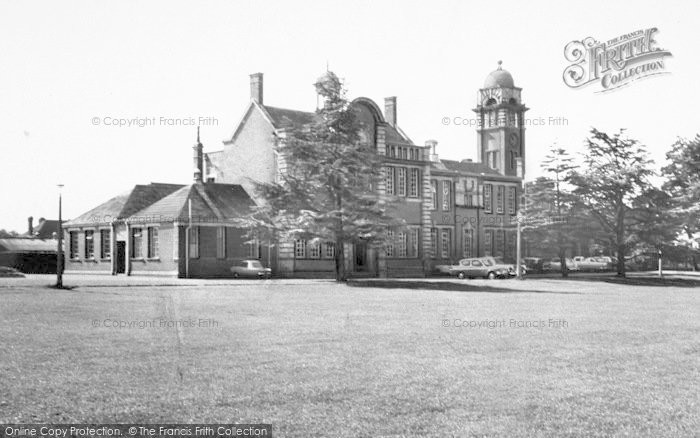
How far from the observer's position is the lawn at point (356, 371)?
11.1 metres

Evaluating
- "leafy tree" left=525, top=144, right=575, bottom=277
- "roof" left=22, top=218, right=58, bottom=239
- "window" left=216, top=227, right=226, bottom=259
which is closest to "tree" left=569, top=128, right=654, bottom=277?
"leafy tree" left=525, top=144, right=575, bottom=277

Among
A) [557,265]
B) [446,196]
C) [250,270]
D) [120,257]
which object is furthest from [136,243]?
[557,265]

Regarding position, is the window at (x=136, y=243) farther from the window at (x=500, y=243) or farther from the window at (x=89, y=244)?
the window at (x=500, y=243)

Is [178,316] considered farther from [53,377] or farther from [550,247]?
[550,247]

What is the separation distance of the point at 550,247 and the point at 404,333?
42590mm

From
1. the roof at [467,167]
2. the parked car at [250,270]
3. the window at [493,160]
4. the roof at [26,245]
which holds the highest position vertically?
the window at [493,160]

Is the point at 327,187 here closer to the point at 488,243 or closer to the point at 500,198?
the point at 488,243

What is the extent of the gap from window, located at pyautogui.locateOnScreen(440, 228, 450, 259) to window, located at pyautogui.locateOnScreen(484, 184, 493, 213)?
6.12 meters

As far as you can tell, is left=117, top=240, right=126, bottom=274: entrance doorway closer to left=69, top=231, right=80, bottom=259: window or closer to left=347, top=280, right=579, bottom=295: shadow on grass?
left=69, top=231, right=80, bottom=259: window

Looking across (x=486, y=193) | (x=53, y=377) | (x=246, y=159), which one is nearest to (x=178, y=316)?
(x=53, y=377)

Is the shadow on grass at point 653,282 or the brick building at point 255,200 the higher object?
the brick building at point 255,200

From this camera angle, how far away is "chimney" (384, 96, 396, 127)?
6713 centimetres

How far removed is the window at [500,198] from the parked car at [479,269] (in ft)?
46.8

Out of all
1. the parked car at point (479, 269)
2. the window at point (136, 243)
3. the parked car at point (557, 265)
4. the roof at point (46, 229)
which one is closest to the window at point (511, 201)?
the parked car at point (557, 265)
